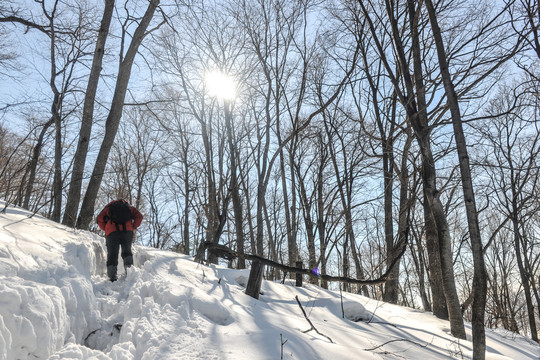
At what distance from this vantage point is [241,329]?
2754 mm

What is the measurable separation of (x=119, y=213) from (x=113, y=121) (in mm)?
3201

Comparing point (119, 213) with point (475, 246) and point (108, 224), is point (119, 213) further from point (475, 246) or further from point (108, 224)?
point (475, 246)

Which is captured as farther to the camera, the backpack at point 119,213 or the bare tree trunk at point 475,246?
the backpack at point 119,213

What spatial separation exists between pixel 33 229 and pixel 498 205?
16.8 metres

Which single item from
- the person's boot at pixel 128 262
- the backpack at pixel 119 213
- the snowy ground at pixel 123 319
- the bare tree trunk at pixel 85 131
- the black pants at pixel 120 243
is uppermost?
the bare tree trunk at pixel 85 131

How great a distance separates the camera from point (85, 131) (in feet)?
22.5

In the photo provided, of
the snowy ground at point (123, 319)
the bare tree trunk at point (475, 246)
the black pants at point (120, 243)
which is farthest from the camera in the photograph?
the black pants at point (120, 243)

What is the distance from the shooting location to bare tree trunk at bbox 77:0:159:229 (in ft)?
21.2

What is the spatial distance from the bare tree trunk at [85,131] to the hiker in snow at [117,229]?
177 centimetres

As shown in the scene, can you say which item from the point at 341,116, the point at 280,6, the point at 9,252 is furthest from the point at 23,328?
the point at 341,116

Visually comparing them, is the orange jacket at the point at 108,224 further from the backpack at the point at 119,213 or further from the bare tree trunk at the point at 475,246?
the bare tree trunk at the point at 475,246

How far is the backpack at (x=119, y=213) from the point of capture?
15.2 ft

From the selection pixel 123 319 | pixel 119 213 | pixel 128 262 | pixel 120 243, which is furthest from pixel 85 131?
pixel 123 319

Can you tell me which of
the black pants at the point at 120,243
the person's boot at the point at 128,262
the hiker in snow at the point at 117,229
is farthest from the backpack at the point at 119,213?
the person's boot at the point at 128,262
